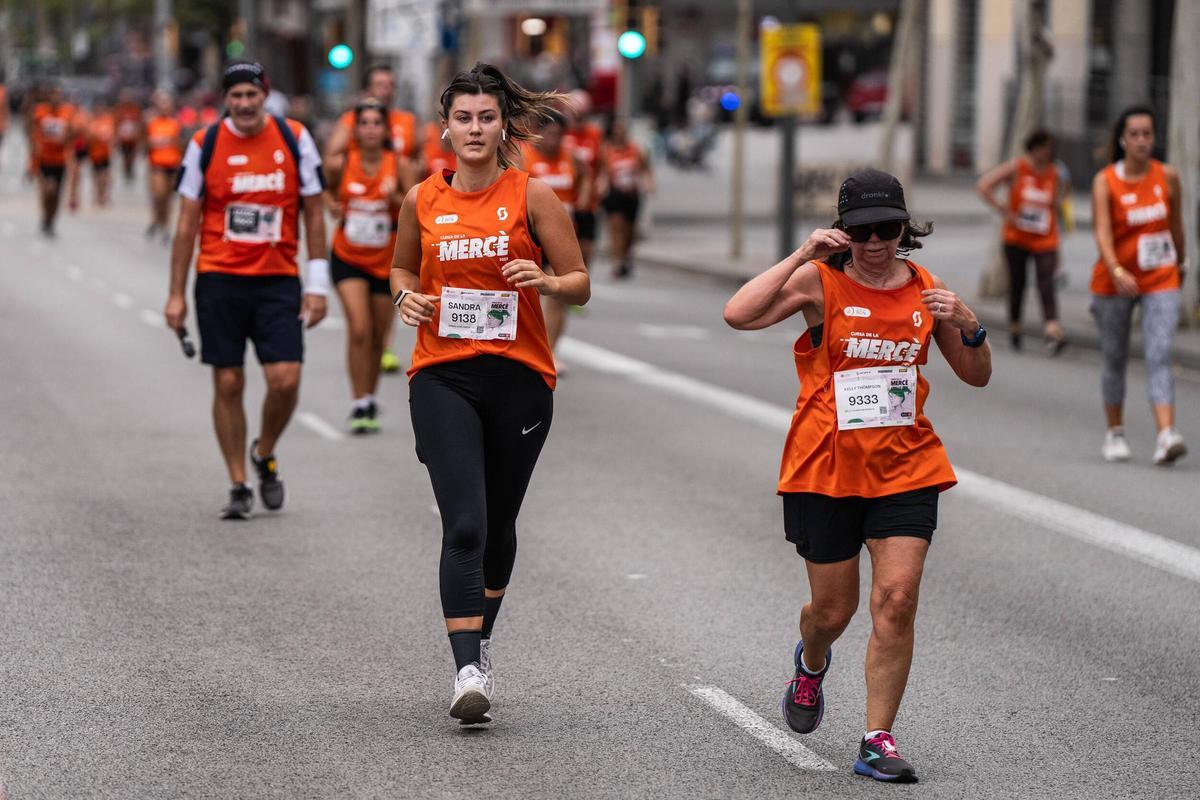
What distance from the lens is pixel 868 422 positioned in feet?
19.8

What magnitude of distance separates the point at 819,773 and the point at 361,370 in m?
6.99

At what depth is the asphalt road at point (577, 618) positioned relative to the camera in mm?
6141

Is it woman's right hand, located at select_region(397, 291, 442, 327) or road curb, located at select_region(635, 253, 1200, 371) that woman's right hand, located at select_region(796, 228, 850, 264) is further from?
road curb, located at select_region(635, 253, 1200, 371)

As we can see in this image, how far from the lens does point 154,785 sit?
19.2 feet

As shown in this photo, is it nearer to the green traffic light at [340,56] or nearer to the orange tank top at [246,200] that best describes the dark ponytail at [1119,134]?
the orange tank top at [246,200]

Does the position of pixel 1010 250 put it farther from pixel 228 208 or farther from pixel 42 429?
pixel 228 208

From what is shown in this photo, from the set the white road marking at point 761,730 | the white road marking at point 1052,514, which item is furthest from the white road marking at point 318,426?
the white road marking at point 761,730

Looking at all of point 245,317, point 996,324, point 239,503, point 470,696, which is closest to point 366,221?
point 245,317

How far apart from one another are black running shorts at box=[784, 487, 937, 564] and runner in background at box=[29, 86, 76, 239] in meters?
26.6

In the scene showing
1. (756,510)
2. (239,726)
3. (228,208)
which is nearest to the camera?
(239,726)

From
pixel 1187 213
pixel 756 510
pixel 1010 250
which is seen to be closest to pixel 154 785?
pixel 756 510

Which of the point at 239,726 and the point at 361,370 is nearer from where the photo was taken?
the point at 239,726

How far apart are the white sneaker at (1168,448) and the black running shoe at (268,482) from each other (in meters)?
5.00

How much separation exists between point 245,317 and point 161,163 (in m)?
23.5
